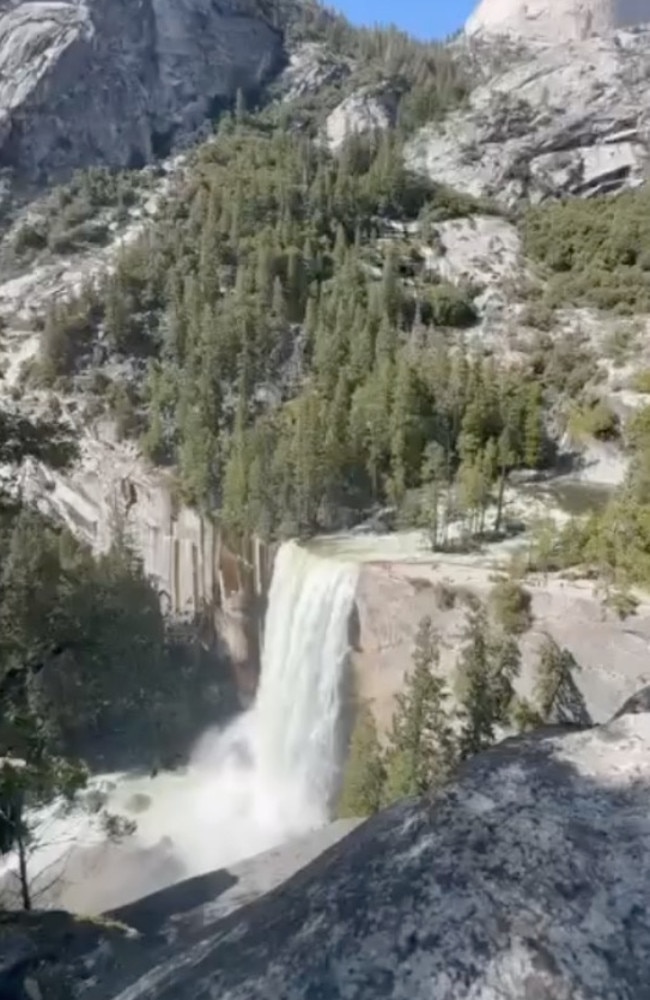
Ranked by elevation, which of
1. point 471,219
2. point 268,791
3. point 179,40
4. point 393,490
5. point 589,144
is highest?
point 179,40

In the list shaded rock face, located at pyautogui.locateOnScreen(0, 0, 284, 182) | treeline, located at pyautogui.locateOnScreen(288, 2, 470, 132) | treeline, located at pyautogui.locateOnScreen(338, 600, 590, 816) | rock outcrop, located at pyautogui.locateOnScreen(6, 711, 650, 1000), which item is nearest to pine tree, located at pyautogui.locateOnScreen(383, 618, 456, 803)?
treeline, located at pyautogui.locateOnScreen(338, 600, 590, 816)

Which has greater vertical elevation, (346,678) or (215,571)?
(215,571)


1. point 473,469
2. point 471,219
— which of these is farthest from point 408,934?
point 471,219

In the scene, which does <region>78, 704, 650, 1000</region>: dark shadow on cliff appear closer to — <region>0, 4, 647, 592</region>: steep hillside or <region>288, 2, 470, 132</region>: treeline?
<region>0, 4, 647, 592</region>: steep hillside

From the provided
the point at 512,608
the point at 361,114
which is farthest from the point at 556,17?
the point at 512,608

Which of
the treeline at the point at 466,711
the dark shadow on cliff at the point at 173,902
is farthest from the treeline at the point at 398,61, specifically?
the dark shadow on cliff at the point at 173,902

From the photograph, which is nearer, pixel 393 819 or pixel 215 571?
pixel 393 819

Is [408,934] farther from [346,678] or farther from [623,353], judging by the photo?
[623,353]
